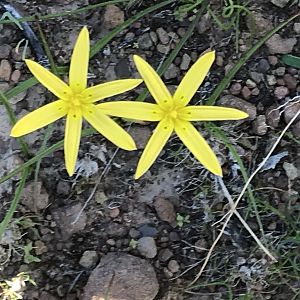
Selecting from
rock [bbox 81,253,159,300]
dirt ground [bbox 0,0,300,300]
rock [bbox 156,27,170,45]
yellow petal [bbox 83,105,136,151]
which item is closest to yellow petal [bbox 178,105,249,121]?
yellow petal [bbox 83,105,136,151]

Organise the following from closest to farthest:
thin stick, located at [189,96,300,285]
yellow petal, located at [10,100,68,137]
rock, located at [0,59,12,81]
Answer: yellow petal, located at [10,100,68,137] < thin stick, located at [189,96,300,285] < rock, located at [0,59,12,81]

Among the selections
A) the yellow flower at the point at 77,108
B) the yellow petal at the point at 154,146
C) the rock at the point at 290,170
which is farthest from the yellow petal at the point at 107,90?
the rock at the point at 290,170

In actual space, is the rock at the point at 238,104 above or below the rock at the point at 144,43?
below

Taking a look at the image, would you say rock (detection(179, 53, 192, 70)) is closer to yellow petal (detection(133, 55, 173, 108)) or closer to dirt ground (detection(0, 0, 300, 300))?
dirt ground (detection(0, 0, 300, 300))

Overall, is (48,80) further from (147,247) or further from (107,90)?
(147,247)

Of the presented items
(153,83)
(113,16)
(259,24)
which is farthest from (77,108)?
(259,24)

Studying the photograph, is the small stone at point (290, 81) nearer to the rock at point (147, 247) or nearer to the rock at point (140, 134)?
the rock at point (140, 134)

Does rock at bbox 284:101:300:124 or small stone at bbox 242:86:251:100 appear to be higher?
small stone at bbox 242:86:251:100
